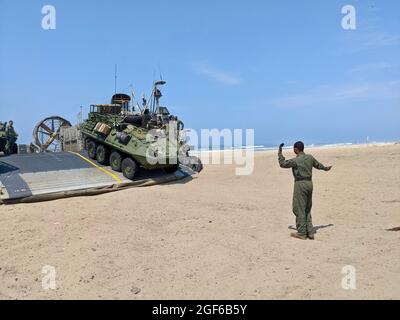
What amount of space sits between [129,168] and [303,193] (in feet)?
25.0

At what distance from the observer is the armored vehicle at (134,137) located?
13406 mm

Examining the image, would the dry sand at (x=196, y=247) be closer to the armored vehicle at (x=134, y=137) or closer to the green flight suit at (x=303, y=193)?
the green flight suit at (x=303, y=193)

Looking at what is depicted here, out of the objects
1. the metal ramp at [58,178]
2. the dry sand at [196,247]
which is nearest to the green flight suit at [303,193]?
the dry sand at [196,247]

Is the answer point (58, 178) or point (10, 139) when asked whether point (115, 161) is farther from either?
point (10, 139)

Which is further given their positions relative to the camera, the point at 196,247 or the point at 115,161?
the point at 115,161

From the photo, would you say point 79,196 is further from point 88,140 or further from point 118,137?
point 88,140

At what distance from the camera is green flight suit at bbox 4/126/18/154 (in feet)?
64.5

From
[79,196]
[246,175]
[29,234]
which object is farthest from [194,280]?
[246,175]

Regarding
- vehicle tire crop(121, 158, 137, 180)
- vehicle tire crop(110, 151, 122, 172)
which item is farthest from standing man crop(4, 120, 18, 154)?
vehicle tire crop(121, 158, 137, 180)

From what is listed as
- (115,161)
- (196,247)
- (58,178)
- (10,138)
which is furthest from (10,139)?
(196,247)

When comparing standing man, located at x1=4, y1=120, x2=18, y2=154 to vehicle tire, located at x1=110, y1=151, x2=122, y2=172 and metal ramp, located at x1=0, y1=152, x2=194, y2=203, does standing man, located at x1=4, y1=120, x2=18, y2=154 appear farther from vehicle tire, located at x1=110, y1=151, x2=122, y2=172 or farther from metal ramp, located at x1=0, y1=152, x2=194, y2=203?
vehicle tire, located at x1=110, y1=151, x2=122, y2=172

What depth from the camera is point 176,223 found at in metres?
7.97

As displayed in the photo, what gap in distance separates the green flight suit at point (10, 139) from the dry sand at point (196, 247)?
36.0ft

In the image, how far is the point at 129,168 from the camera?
13438mm
